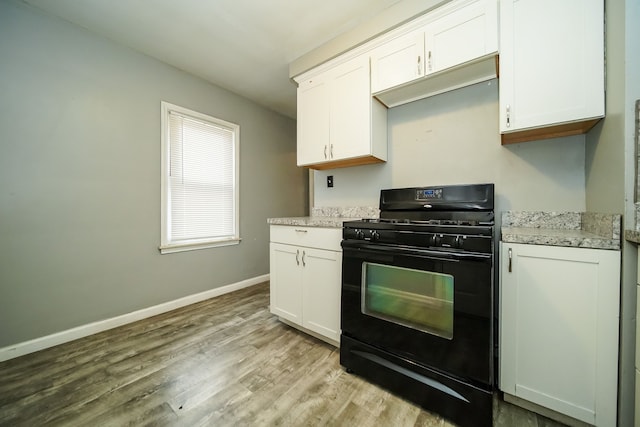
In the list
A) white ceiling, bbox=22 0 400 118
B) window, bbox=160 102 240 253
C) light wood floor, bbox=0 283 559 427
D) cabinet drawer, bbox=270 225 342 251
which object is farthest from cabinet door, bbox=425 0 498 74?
window, bbox=160 102 240 253

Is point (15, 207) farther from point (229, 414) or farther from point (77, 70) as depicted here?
point (229, 414)

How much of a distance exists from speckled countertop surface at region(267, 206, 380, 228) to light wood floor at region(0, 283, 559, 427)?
0.97m

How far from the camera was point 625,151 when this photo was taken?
3.19 ft

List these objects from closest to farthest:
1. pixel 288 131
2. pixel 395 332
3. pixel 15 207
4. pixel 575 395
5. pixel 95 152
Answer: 1. pixel 575 395
2. pixel 395 332
3. pixel 15 207
4. pixel 95 152
5. pixel 288 131

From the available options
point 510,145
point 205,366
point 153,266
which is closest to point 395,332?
point 205,366

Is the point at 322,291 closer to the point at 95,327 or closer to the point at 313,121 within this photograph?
the point at 313,121

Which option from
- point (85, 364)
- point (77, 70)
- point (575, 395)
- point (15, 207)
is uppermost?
point (77, 70)

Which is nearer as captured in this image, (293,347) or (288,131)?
(293,347)

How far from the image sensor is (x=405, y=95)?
188 centimetres

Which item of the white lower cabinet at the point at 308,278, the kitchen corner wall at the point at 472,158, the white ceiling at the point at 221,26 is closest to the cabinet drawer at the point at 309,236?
the white lower cabinet at the point at 308,278

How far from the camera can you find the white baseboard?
1.70 meters

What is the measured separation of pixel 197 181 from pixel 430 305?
2692 mm

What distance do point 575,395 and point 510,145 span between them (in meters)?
1.40

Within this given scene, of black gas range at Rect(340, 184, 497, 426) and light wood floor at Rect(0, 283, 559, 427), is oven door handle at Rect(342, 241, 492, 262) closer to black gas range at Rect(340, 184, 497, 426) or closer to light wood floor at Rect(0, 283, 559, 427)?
black gas range at Rect(340, 184, 497, 426)
